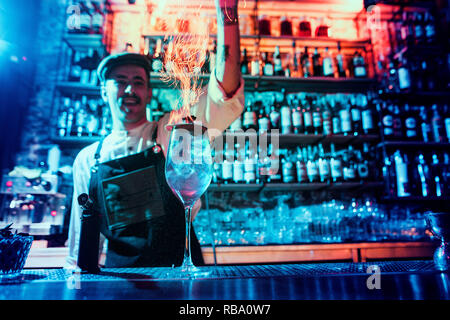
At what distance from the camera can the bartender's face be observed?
5.53 ft

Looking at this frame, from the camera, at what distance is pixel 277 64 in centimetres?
296

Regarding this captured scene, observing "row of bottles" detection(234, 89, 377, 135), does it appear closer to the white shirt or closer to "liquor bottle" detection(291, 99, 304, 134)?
"liquor bottle" detection(291, 99, 304, 134)

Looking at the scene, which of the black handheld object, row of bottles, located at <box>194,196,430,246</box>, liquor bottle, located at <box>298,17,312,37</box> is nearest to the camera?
the black handheld object

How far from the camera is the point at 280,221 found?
2332 mm

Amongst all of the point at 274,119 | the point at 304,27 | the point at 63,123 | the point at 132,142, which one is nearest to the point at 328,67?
the point at 304,27

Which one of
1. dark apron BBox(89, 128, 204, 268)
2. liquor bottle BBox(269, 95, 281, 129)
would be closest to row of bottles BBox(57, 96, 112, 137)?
dark apron BBox(89, 128, 204, 268)

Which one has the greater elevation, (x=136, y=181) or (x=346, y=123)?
(x=346, y=123)

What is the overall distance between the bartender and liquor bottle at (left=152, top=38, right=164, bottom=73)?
100 cm

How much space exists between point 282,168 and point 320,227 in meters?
0.61

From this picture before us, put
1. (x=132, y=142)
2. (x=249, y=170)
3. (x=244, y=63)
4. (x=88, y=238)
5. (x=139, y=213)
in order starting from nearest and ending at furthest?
(x=88, y=238)
(x=139, y=213)
(x=132, y=142)
(x=249, y=170)
(x=244, y=63)

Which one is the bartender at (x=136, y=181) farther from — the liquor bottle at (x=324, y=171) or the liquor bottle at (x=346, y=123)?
the liquor bottle at (x=346, y=123)

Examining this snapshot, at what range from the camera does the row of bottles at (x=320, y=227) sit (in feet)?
7.63

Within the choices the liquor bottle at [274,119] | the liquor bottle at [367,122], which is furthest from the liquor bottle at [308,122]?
the liquor bottle at [367,122]

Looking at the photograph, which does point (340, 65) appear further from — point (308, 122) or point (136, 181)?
point (136, 181)
